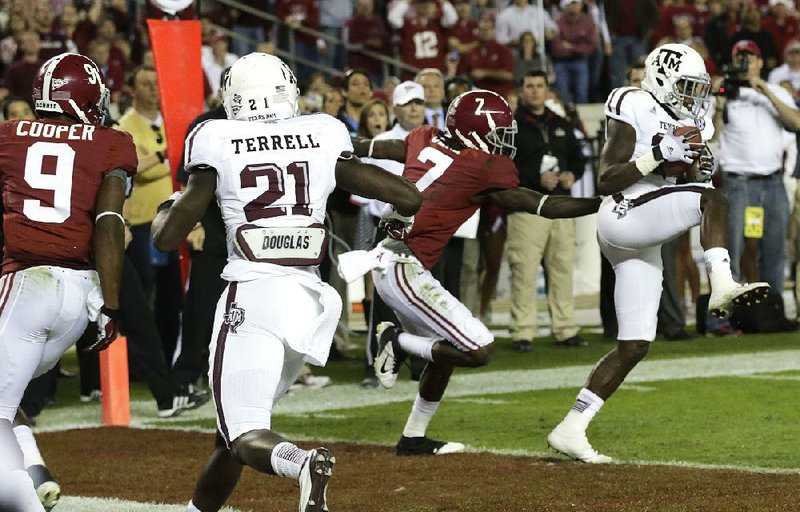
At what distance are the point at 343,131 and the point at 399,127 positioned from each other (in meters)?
5.36

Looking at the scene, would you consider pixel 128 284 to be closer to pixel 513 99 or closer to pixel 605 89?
pixel 513 99

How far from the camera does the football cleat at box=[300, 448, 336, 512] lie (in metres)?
4.04

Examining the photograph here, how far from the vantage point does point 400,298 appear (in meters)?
6.86

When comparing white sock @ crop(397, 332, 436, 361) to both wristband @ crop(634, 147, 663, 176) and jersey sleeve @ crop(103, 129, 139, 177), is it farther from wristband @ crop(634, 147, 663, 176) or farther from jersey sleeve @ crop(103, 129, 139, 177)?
jersey sleeve @ crop(103, 129, 139, 177)

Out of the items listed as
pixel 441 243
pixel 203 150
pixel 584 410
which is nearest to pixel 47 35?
pixel 441 243

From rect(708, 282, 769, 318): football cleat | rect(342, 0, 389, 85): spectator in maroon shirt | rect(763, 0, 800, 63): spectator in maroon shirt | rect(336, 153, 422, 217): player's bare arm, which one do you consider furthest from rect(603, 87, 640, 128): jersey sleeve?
rect(763, 0, 800, 63): spectator in maroon shirt

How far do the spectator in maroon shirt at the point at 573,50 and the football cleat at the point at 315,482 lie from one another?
12.5 m

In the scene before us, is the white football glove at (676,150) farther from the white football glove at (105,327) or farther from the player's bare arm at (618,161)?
the white football glove at (105,327)

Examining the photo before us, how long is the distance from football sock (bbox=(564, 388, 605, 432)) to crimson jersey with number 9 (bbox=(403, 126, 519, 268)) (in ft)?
3.32

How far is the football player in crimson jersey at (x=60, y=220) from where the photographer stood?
5020 mm

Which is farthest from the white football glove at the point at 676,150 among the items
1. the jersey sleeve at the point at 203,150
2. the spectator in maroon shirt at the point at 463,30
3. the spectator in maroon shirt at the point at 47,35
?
the spectator in maroon shirt at the point at 463,30

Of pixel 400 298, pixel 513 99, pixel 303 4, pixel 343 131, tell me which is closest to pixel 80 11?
pixel 303 4

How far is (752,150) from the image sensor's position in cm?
1138

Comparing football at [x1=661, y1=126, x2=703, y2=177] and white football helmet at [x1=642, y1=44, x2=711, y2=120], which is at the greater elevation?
white football helmet at [x1=642, y1=44, x2=711, y2=120]
